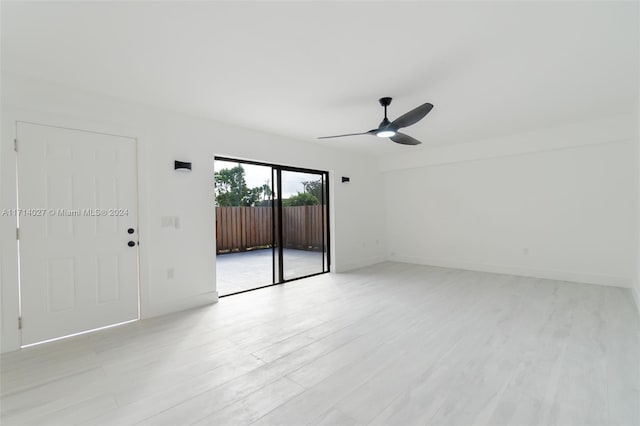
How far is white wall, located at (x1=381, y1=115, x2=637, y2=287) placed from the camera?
4168mm

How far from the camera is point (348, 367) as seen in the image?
7.04 ft

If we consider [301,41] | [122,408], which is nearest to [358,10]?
[301,41]

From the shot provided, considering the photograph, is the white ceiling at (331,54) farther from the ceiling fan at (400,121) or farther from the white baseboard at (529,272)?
the white baseboard at (529,272)

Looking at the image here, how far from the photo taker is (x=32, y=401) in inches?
72.1

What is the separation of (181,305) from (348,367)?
238cm

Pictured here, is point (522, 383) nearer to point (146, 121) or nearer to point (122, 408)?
point (122, 408)

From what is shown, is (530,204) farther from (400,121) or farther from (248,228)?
(248,228)

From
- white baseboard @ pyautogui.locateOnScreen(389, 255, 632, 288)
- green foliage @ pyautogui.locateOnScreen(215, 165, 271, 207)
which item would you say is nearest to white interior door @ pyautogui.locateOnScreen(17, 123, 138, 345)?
green foliage @ pyautogui.locateOnScreen(215, 165, 271, 207)

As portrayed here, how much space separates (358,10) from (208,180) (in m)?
2.80

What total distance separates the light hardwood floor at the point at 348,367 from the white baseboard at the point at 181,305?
0.47 ft

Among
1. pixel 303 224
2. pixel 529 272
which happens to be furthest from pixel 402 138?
pixel 529 272

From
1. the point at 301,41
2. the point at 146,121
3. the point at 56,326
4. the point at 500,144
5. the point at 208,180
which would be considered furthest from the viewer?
the point at 500,144

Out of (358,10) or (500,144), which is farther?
(500,144)

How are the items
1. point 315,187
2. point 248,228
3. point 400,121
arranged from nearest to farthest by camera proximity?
point 400,121, point 315,187, point 248,228
